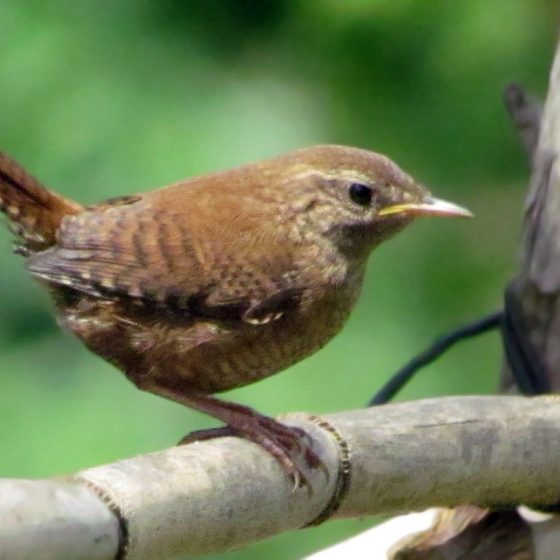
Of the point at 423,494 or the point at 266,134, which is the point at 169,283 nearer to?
the point at 423,494

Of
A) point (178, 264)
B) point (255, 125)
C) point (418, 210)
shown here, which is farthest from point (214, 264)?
point (255, 125)

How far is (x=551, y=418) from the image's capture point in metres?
2.97

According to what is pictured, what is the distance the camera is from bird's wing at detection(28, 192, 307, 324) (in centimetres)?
300

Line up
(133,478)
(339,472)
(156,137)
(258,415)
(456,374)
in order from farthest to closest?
(456,374) → (156,137) → (258,415) → (339,472) → (133,478)

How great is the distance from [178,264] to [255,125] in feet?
3.05

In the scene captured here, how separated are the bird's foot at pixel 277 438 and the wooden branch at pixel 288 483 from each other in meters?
0.02

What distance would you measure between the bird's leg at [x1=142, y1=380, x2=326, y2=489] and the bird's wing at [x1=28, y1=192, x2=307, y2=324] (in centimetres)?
18

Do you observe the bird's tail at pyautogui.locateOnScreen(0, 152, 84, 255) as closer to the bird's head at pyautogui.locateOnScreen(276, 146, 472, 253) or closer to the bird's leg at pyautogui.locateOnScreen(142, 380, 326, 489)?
the bird's leg at pyautogui.locateOnScreen(142, 380, 326, 489)

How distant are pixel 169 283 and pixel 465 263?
1379 mm

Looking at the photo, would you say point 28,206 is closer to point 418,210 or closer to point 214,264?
point 214,264

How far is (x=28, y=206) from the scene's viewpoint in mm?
3094

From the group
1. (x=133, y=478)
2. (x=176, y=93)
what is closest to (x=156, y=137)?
(x=176, y=93)

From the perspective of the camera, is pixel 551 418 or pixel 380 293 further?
pixel 380 293

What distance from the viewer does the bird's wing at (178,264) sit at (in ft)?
9.84
